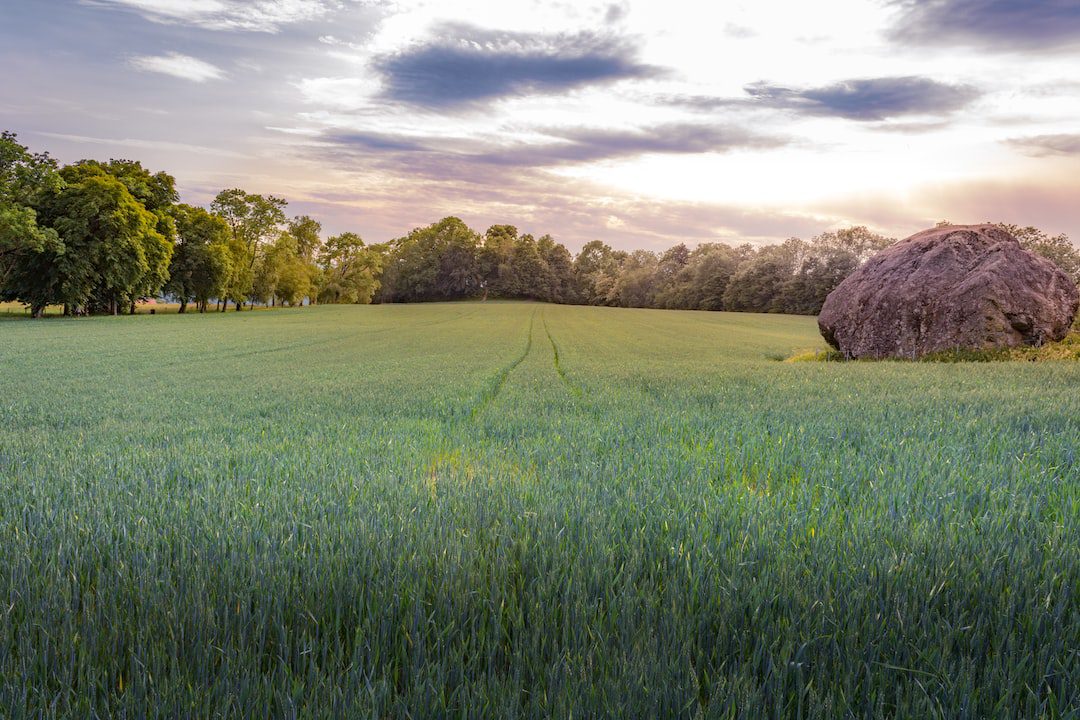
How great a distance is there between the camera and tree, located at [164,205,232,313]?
7244cm

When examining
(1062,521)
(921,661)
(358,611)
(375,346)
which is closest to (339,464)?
(358,611)

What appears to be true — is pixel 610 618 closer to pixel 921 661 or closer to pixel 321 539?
pixel 921 661

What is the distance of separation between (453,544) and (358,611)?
73 centimetres

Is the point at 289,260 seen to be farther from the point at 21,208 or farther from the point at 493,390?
the point at 493,390

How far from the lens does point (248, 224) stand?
A: 9119cm

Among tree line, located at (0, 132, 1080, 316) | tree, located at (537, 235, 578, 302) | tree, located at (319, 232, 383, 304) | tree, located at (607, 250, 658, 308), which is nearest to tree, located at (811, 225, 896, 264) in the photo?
tree line, located at (0, 132, 1080, 316)

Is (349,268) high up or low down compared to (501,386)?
up

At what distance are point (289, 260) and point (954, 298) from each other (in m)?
97.7

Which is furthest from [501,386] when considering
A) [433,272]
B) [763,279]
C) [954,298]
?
[433,272]

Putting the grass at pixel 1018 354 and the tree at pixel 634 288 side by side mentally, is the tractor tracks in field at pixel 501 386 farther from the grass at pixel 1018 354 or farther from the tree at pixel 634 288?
the tree at pixel 634 288

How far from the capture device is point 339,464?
5.58 metres

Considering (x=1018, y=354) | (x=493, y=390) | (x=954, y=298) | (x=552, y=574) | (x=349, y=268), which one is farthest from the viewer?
(x=349, y=268)

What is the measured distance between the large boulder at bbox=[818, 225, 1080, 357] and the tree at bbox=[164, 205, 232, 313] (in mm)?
74100

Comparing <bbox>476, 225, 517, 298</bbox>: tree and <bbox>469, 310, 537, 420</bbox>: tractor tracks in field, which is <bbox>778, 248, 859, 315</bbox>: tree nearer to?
<bbox>476, 225, 517, 298</bbox>: tree
